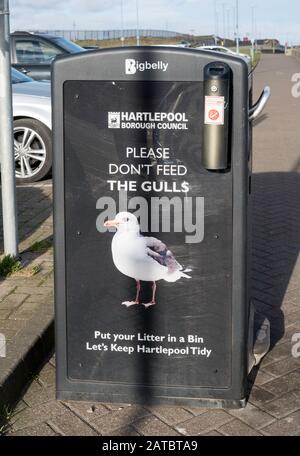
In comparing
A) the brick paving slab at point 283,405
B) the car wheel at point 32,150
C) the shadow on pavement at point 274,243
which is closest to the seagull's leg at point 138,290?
the brick paving slab at point 283,405

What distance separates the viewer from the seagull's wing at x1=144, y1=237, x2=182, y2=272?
354cm

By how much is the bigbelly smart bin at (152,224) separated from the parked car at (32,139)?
517 centimetres

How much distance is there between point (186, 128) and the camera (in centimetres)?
341

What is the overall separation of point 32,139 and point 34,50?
6.02 metres

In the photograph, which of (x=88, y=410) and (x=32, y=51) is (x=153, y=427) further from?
(x=32, y=51)

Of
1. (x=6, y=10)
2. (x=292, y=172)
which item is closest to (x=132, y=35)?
(x=292, y=172)

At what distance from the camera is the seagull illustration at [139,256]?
3537 mm

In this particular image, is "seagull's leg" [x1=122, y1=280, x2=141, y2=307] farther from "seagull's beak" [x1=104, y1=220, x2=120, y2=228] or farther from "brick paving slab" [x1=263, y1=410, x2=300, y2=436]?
"brick paving slab" [x1=263, y1=410, x2=300, y2=436]

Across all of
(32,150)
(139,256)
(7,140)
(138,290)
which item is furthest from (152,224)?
(32,150)

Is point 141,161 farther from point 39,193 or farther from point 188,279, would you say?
point 39,193

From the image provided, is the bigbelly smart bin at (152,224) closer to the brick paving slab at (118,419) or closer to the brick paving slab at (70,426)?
the brick paving slab at (118,419)

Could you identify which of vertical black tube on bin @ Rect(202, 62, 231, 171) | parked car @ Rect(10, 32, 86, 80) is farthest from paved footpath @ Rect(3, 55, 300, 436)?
parked car @ Rect(10, 32, 86, 80)

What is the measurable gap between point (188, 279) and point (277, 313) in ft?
5.47

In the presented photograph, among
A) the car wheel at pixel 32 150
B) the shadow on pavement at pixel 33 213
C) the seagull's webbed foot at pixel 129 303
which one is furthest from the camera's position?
the car wheel at pixel 32 150
